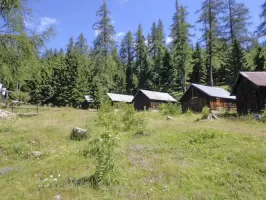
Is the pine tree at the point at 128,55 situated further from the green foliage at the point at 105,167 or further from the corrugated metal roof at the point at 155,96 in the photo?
the green foliage at the point at 105,167

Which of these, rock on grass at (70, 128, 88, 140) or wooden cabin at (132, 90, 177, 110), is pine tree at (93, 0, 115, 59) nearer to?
wooden cabin at (132, 90, 177, 110)

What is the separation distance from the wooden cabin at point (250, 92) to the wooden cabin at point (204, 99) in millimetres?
5139

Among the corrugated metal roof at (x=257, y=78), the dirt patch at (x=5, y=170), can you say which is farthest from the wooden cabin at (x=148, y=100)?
the dirt patch at (x=5, y=170)

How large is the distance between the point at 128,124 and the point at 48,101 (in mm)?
34622

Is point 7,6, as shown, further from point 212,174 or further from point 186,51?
point 186,51

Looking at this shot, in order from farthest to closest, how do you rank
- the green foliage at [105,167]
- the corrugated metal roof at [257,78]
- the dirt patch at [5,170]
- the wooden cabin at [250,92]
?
the wooden cabin at [250,92], the corrugated metal roof at [257,78], the dirt patch at [5,170], the green foliage at [105,167]

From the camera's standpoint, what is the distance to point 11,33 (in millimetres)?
7820

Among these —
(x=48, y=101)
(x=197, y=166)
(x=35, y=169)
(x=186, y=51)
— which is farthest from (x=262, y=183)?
(x=48, y=101)

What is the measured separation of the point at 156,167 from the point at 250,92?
20237 mm

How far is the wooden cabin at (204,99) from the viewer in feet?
103

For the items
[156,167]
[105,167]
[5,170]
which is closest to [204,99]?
[156,167]

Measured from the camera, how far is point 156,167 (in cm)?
823

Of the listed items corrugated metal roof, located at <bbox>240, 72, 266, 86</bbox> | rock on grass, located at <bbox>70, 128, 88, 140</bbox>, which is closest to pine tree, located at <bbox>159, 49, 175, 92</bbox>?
corrugated metal roof, located at <bbox>240, 72, 266, 86</bbox>

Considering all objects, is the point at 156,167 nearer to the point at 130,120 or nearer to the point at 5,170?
the point at 5,170
